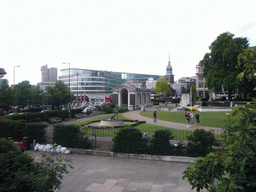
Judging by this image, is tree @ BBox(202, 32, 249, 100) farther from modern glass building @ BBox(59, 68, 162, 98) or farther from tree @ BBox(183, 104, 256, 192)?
modern glass building @ BBox(59, 68, 162, 98)

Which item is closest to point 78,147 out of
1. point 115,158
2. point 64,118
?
point 115,158

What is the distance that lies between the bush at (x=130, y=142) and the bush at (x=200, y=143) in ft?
8.79

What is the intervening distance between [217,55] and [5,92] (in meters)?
48.5

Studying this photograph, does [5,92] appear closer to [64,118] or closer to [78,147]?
[64,118]

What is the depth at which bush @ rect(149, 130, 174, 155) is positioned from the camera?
11.8 metres

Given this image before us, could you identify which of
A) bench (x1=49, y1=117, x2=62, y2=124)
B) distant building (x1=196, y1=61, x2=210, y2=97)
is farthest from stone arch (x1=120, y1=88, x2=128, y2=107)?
distant building (x1=196, y1=61, x2=210, y2=97)

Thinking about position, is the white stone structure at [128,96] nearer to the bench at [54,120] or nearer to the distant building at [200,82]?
the bench at [54,120]

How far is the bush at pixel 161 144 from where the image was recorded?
11.8 m

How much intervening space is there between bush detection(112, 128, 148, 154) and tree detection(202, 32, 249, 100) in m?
34.9

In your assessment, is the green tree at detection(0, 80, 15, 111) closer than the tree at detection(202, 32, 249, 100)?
No

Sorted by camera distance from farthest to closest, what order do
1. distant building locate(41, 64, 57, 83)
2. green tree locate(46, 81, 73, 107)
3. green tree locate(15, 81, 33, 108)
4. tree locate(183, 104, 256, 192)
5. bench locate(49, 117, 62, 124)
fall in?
distant building locate(41, 64, 57, 83) → green tree locate(46, 81, 73, 107) → green tree locate(15, 81, 33, 108) → bench locate(49, 117, 62, 124) → tree locate(183, 104, 256, 192)

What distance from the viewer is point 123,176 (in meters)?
9.27

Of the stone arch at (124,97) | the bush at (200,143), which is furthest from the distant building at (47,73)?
the bush at (200,143)

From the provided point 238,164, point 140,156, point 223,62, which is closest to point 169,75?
point 223,62
